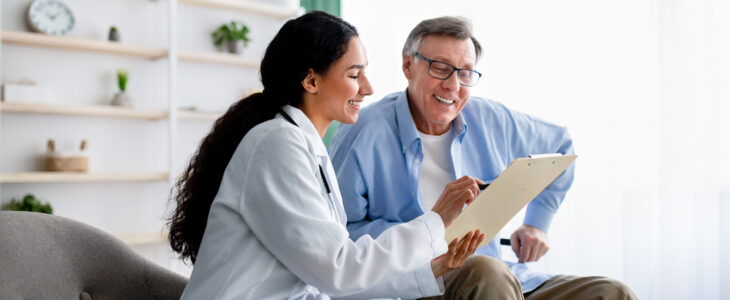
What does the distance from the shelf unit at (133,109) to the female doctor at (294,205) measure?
2.44m

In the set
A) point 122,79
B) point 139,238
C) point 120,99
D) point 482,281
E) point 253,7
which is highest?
point 253,7

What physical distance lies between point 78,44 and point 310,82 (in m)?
2.73

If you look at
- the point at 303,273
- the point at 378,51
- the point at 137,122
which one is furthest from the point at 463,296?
the point at 137,122

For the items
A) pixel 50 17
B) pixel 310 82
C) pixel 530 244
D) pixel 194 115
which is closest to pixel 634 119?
pixel 530 244

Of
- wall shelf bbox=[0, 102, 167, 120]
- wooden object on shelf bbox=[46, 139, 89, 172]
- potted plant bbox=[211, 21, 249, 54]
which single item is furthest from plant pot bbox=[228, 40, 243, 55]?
wooden object on shelf bbox=[46, 139, 89, 172]

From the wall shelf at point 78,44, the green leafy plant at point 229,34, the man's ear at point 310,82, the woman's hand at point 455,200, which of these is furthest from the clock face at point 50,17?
the woman's hand at point 455,200

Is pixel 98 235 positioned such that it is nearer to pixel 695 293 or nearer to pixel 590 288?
pixel 590 288

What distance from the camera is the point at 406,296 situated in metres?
1.43

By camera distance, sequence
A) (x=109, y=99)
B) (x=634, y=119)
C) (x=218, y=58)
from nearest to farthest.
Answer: (x=634, y=119) < (x=109, y=99) < (x=218, y=58)

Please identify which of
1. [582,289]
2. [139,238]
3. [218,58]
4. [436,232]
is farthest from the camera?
[218,58]

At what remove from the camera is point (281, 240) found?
1.15 meters

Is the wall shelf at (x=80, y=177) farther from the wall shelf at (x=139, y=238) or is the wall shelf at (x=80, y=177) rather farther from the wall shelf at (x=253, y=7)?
the wall shelf at (x=253, y=7)

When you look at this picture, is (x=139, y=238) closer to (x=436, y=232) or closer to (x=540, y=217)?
(x=540, y=217)

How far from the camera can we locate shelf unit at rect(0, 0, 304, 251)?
11.5 ft
